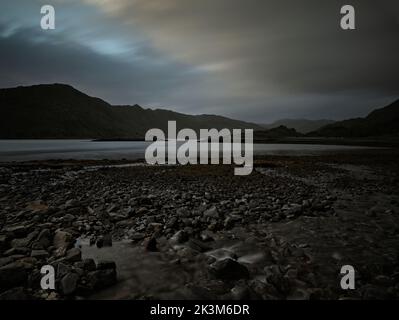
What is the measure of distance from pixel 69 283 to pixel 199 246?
2.79m

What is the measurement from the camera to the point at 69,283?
4.18 metres

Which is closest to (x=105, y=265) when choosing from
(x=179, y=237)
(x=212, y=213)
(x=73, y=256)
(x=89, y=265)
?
(x=89, y=265)

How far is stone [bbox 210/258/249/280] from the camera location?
471cm

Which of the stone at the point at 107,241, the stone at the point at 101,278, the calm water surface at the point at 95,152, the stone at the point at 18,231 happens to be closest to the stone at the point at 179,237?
the stone at the point at 107,241

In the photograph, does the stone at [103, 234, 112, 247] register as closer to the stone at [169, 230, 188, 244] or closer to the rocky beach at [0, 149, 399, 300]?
the rocky beach at [0, 149, 399, 300]

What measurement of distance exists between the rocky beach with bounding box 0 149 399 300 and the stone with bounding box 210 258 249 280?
0.02 meters

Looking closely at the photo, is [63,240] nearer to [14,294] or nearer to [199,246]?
[14,294]

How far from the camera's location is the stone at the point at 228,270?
471 centimetres

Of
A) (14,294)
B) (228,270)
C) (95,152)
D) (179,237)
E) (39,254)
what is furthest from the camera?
(95,152)

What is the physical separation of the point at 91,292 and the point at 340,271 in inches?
179

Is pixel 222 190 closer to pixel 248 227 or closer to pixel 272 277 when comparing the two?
pixel 248 227

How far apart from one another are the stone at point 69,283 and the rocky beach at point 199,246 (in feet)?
0.05

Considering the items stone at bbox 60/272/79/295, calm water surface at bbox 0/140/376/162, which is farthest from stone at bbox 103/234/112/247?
calm water surface at bbox 0/140/376/162
